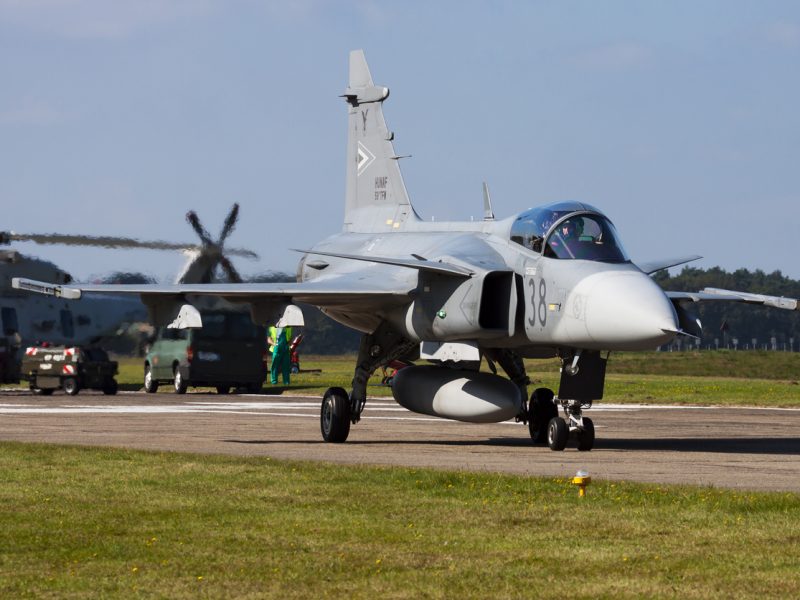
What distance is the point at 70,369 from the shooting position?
143ft

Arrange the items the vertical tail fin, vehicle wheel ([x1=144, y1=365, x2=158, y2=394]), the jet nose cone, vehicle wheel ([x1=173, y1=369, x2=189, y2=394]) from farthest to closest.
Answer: vehicle wheel ([x1=144, y1=365, x2=158, y2=394]) → vehicle wheel ([x1=173, y1=369, x2=189, y2=394]) → the vertical tail fin → the jet nose cone

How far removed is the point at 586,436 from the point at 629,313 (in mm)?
2788

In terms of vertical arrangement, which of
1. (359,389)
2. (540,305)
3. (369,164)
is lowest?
(359,389)

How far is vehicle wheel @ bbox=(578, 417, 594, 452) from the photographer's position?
68.3ft

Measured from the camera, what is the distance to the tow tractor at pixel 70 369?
143 feet

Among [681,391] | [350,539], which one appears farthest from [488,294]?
[681,391]

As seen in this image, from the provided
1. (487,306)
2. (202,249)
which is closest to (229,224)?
(202,249)

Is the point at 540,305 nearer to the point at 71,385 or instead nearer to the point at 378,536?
the point at 378,536

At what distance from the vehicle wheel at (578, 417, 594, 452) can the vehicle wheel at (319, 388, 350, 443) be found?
412cm

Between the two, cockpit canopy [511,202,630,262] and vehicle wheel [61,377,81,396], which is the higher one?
cockpit canopy [511,202,630,262]

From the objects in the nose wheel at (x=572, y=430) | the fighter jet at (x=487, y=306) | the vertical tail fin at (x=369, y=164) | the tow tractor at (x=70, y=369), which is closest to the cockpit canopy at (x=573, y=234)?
the fighter jet at (x=487, y=306)

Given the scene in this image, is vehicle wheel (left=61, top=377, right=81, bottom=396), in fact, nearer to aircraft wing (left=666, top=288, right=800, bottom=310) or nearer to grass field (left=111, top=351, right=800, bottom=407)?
grass field (left=111, top=351, right=800, bottom=407)

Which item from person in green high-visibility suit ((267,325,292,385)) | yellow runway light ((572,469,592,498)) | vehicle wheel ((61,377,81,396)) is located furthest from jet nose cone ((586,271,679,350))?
person in green high-visibility suit ((267,325,292,385))

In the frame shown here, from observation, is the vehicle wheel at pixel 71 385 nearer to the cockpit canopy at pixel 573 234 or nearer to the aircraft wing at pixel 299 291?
the aircraft wing at pixel 299 291
